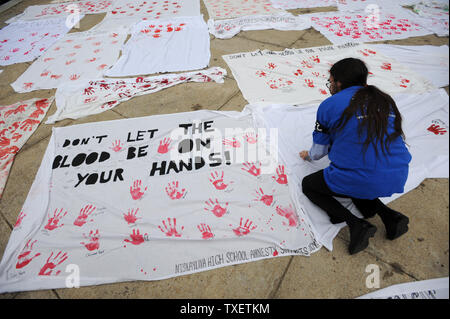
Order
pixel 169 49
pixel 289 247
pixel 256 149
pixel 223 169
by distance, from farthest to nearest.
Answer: pixel 169 49
pixel 256 149
pixel 223 169
pixel 289 247

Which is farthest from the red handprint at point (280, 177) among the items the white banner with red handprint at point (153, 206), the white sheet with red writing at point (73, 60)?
the white sheet with red writing at point (73, 60)

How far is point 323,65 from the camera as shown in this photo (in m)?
2.74

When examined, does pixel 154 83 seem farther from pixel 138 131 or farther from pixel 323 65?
pixel 323 65

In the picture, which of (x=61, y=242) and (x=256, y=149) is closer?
(x=61, y=242)

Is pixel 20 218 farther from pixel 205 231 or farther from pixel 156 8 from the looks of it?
pixel 156 8

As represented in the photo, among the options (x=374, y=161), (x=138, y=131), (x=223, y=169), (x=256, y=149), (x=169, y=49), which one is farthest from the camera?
(x=169, y=49)

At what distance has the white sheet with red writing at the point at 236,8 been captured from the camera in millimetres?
3889

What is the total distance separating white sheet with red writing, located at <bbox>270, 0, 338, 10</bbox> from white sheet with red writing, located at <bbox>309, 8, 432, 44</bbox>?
389mm

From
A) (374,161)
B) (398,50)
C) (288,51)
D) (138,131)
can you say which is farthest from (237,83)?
(398,50)

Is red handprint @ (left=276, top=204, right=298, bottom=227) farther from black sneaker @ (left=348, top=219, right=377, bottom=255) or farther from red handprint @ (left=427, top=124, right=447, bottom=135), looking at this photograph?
red handprint @ (left=427, top=124, right=447, bottom=135)

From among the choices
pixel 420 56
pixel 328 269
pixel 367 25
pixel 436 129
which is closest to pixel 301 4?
pixel 367 25

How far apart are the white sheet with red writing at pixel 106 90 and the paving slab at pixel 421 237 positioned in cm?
202

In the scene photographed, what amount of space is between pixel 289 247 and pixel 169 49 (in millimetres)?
2907
